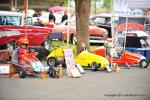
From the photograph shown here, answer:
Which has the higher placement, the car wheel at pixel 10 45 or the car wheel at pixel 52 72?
the car wheel at pixel 10 45

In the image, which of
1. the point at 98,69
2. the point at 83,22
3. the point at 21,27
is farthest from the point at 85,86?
the point at 21,27

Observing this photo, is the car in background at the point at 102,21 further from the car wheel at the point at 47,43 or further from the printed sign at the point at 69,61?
the printed sign at the point at 69,61

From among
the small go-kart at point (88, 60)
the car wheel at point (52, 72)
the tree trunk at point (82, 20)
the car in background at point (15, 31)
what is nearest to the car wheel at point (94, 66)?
the small go-kart at point (88, 60)

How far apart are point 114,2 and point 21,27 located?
13.1 feet

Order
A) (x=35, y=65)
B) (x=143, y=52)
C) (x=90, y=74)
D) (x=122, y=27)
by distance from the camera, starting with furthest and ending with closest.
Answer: (x=122, y=27) < (x=143, y=52) < (x=90, y=74) < (x=35, y=65)

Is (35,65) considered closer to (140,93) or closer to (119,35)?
(140,93)

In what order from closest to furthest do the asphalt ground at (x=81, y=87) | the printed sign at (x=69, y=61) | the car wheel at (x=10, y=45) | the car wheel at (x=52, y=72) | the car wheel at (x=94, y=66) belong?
1. the asphalt ground at (x=81, y=87)
2. the car wheel at (x=52, y=72)
3. the printed sign at (x=69, y=61)
4. the car wheel at (x=94, y=66)
5. the car wheel at (x=10, y=45)

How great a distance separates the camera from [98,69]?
48.5 feet

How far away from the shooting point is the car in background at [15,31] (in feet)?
54.9

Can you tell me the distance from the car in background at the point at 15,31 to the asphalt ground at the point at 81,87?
3930mm

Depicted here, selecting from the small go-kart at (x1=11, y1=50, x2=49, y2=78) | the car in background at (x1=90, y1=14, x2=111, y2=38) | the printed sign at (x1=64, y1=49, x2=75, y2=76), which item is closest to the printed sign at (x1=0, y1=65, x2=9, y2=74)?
the small go-kart at (x1=11, y1=50, x2=49, y2=78)

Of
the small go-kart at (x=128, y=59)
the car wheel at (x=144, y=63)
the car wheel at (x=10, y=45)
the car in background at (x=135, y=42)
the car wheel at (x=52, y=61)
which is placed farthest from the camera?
the car in background at (x=135, y=42)

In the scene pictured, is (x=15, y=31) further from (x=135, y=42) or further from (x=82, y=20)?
(x=135, y=42)

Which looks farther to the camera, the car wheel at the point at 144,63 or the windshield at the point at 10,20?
the windshield at the point at 10,20
